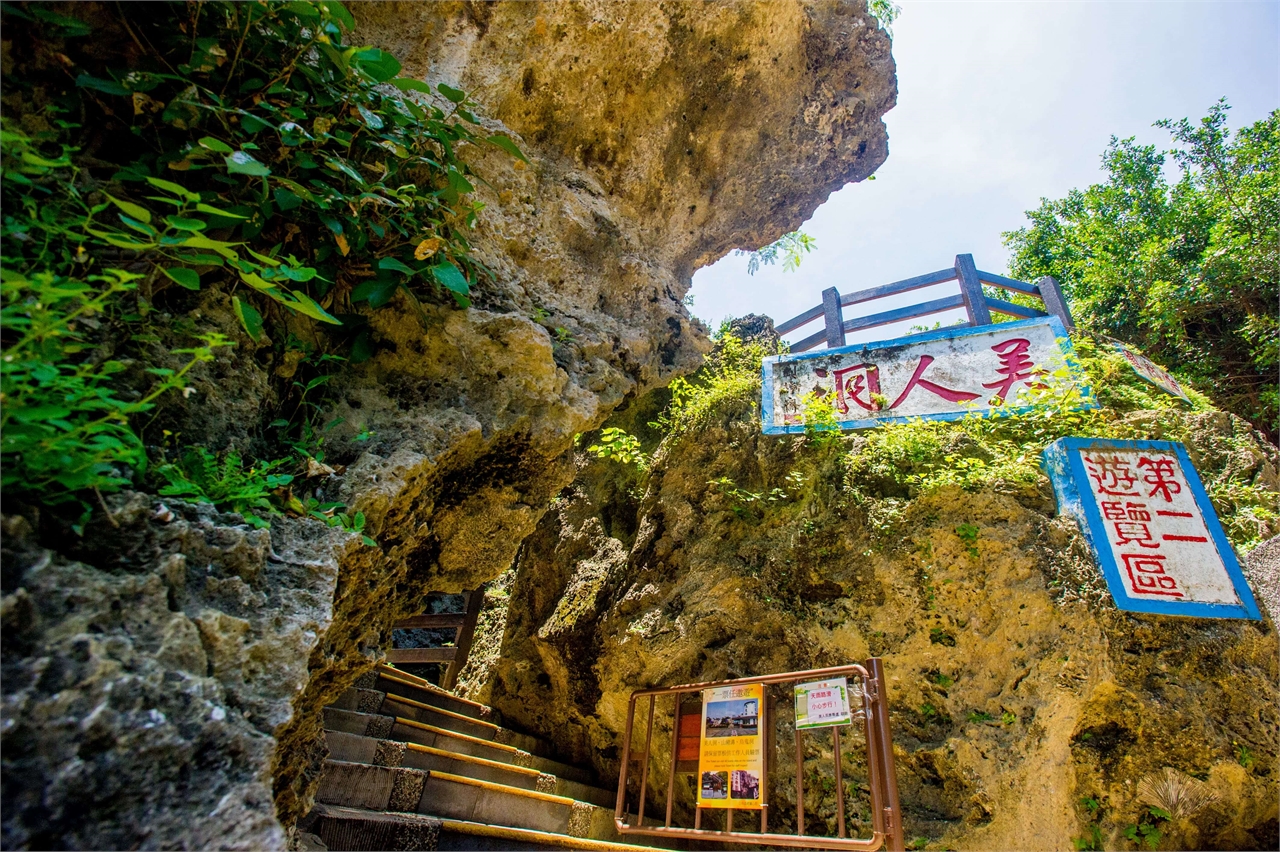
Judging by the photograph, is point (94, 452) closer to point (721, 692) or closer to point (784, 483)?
point (721, 692)

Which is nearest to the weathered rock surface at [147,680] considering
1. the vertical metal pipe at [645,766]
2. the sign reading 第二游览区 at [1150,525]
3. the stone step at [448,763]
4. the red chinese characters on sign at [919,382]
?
the stone step at [448,763]

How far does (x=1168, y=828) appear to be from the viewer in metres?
3.60

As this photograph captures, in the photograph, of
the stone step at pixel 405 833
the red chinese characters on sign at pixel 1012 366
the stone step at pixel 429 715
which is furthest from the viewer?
→ the red chinese characters on sign at pixel 1012 366

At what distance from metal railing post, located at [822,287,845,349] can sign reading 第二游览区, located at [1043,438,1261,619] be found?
15.1 ft

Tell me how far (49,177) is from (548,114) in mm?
2723

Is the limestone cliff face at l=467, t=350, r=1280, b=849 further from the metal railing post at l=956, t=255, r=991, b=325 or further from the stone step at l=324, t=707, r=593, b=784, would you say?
the metal railing post at l=956, t=255, r=991, b=325

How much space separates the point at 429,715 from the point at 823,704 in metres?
3.13

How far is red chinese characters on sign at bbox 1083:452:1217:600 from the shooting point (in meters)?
3.83

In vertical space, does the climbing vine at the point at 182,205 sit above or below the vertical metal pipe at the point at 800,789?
above

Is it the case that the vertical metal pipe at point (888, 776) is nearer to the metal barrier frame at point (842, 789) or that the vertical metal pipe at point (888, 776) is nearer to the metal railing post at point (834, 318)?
the metal barrier frame at point (842, 789)

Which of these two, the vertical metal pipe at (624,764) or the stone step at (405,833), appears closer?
the stone step at (405,833)

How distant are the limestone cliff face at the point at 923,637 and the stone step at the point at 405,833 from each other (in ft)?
5.31

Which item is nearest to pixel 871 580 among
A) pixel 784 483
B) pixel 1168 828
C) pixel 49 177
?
pixel 784 483

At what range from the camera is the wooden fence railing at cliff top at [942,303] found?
26.6 ft
